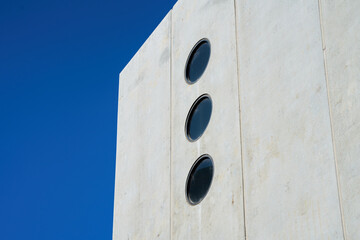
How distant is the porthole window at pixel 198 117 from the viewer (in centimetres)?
1178

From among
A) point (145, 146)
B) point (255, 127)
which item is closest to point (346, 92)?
point (255, 127)

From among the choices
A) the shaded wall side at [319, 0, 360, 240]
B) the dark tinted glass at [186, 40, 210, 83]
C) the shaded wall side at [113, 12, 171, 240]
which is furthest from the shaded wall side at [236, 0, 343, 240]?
the shaded wall side at [113, 12, 171, 240]

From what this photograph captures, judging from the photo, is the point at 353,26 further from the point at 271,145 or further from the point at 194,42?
the point at 194,42

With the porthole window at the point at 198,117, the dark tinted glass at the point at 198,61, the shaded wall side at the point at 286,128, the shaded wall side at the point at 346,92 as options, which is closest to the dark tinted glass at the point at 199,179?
the porthole window at the point at 198,117

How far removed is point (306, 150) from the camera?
8641 millimetres

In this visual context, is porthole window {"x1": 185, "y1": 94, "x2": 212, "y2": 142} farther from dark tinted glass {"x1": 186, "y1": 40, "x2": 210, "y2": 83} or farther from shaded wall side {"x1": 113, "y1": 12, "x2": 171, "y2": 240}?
shaded wall side {"x1": 113, "y1": 12, "x2": 171, "y2": 240}

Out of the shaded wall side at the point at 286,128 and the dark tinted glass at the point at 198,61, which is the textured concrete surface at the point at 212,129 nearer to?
the dark tinted glass at the point at 198,61

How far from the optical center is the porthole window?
1178 cm

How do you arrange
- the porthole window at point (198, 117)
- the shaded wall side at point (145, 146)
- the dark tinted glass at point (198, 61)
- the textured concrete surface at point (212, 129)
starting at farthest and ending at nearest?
the shaded wall side at point (145, 146) → the dark tinted glass at point (198, 61) → the porthole window at point (198, 117) → the textured concrete surface at point (212, 129)

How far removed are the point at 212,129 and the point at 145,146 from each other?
3.04 metres

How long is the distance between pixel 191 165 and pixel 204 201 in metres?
0.95

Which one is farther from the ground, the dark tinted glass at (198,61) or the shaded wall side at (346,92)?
the dark tinted glass at (198,61)

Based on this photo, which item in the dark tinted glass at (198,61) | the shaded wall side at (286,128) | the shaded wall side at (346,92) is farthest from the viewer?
the dark tinted glass at (198,61)

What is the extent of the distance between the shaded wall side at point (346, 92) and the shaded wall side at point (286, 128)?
18cm
